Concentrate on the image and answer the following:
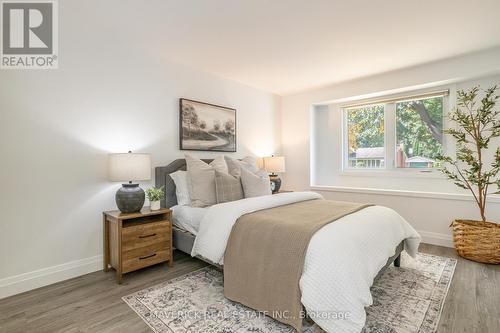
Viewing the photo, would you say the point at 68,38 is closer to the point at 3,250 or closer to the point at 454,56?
the point at 3,250

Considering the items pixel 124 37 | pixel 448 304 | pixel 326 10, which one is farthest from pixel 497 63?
pixel 124 37

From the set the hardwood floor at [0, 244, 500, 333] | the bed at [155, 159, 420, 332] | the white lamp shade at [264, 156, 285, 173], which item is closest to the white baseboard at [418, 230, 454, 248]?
the hardwood floor at [0, 244, 500, 333]

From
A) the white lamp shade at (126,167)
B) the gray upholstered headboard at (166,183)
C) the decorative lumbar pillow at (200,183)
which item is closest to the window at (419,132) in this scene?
the decorative lumbar pillow at (200,183)

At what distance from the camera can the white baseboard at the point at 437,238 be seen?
10.9 ft

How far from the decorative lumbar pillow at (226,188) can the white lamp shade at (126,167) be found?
79 centimetres

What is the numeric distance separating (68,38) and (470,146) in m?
4.88

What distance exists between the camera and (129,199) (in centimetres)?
248

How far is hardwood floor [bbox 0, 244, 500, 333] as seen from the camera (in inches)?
67.4

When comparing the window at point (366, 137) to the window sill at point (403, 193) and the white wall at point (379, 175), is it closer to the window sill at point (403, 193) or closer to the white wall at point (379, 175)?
the white wall at point (379, 175)

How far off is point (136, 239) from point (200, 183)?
868 mm

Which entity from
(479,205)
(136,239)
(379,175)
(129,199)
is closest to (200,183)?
(129,199)

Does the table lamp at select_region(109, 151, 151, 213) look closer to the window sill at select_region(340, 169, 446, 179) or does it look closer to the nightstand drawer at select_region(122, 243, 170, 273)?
the nightstand drawer at select_region(122, 243, 170, 273)

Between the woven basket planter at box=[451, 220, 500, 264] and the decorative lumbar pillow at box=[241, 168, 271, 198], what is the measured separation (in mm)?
2275

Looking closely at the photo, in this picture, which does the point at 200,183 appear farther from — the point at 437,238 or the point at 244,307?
the point at 437,238
